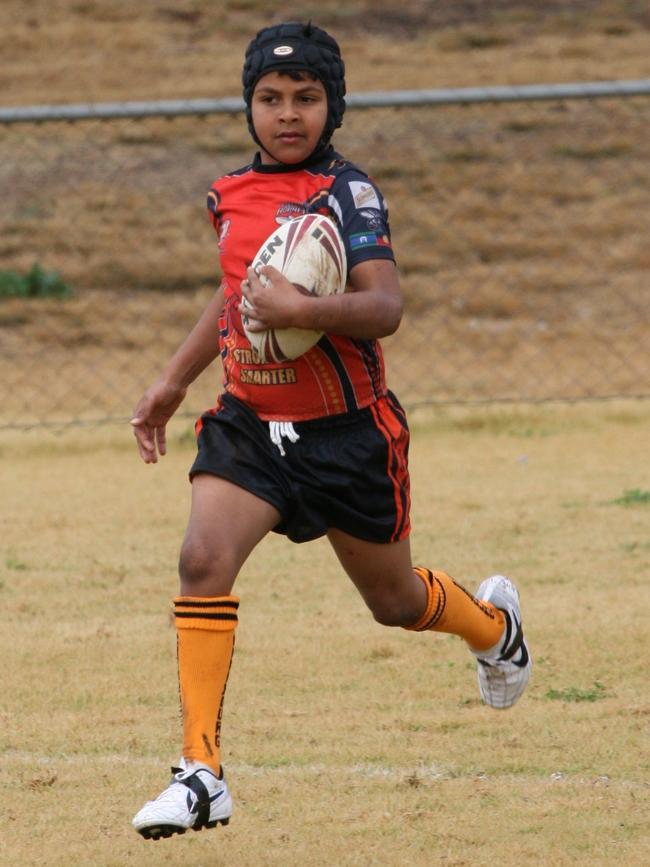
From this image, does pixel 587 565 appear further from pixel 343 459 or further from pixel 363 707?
pixel 343 459

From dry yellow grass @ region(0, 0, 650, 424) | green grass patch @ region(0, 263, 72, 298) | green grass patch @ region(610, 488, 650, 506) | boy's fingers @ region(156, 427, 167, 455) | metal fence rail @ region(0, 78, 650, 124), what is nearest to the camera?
boy's fingers @ region(156, 427, 167, 455)

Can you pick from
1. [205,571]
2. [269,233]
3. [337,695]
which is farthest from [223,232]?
[337,695]

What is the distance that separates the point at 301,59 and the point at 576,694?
2123mm


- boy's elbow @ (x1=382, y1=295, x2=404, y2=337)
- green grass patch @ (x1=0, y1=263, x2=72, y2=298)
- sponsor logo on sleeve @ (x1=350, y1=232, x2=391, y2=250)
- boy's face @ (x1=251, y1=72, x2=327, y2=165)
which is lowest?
green grass patch @ (x1=0, y1=263, x2=72, y2=298)

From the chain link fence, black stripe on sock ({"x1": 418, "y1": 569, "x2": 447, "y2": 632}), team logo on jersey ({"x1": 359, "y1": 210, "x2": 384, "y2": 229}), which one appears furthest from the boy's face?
the chain link fence

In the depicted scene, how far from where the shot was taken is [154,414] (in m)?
4.44

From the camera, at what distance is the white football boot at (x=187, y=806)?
3.51 m

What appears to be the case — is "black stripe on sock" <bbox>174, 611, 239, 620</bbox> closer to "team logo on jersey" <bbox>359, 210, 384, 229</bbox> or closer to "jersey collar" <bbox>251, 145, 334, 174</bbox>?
"team logo on jersey" <bbox>359, 210, 384, 229</bbox>

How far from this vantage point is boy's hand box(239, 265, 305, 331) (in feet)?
12.5

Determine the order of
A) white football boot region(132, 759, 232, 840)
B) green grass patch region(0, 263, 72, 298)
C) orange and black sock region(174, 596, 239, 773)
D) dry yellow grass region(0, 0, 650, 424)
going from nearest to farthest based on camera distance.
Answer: white football boot region(132, 759, 232, 840) → orange and black sock region(174, 596, 239, 773) → dry yellow grass region(0, 0, 650, 424) → green grass patch region(0, 263, 72, 298)

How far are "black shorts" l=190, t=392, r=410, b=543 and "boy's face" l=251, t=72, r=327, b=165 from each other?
63 centimetres

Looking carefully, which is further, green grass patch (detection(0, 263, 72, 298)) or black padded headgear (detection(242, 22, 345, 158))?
green grass patch (detection(0, 263, 72, 298))

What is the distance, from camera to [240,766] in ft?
14.7

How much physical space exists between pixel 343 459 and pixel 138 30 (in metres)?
17.0
